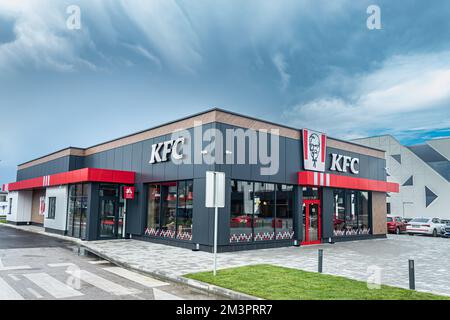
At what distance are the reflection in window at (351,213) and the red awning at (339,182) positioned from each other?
27.0 inches

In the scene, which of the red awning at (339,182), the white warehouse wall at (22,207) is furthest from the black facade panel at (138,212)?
the white warehouse wall at (22,207)

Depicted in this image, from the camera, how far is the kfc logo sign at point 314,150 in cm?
1916

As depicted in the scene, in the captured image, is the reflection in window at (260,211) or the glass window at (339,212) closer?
the reflection in window at (260,211)

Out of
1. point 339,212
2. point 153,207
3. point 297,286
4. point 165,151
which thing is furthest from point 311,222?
point 297,286

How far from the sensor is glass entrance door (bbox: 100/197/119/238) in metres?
19.4

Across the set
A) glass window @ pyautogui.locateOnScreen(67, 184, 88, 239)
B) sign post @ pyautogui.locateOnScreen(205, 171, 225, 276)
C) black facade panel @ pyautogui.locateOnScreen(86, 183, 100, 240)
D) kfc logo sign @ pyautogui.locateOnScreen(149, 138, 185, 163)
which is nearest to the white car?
kfc logo sign @ pyautogui.locateOnScreen(149, 138, 185, 163)

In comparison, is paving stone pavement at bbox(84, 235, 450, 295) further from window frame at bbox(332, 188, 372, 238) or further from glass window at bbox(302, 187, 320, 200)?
window frame at bbox(332, 188, 372, 238)

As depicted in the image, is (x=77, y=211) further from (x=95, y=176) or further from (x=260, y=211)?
(x=260, y=211)

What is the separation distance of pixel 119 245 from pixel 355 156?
1575 cm

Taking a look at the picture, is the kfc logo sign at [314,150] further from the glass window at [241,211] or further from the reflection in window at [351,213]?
the glass window at [241,211]

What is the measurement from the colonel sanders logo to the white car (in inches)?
574

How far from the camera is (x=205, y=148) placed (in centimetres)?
1548

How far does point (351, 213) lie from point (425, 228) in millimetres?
10179

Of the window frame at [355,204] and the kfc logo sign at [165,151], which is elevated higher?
the kfc logo sign at [165,151]
